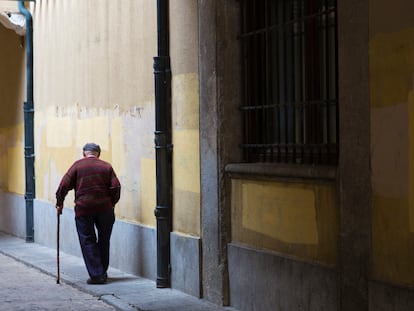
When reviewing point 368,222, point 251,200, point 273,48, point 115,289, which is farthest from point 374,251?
point 115,289

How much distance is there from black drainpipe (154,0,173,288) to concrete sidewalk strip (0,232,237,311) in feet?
1.18

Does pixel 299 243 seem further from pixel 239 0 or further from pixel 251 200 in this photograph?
pixel 239 0

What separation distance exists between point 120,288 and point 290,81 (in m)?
3.55

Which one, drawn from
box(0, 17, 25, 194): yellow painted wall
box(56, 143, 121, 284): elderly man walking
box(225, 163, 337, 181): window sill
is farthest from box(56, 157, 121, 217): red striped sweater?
box(0, 17, 25, 194): yellow painted wall

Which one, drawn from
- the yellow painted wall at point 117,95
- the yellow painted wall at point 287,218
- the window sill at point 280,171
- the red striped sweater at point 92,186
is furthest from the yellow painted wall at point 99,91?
→ the yellow painted wall at point 287,218

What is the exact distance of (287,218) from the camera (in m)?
8.03

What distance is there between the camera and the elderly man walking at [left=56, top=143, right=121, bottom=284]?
11078 mm

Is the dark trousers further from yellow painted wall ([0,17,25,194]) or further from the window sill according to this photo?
yellow painted wall ([0,17,25,194])

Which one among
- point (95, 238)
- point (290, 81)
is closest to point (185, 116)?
point (290, 81)

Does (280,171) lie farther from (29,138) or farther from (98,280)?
(29,138)

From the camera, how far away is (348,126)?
6965 millimetres

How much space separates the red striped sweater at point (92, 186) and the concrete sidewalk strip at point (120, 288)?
0.98 metres

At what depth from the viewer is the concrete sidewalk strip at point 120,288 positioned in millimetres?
9297

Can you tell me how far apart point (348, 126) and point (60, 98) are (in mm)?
8370
